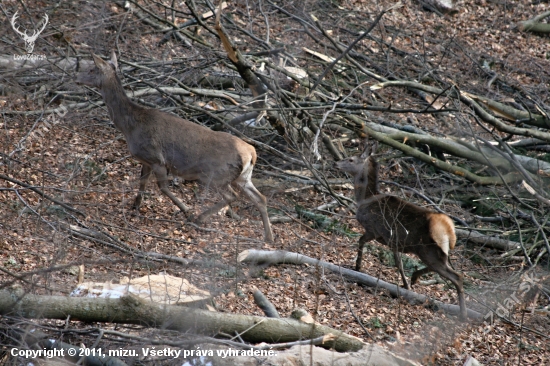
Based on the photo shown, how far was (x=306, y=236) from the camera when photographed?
828cm

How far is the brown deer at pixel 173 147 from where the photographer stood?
27.2 ft

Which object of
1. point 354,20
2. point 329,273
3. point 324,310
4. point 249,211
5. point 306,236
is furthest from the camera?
point 354,20

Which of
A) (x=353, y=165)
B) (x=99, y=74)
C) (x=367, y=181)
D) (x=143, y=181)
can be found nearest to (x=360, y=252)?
(x=367, y=181)

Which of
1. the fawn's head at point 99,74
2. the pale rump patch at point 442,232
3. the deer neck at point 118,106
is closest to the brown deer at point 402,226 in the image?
the pale rump patch at point 442,232

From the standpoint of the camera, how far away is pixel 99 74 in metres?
8.49

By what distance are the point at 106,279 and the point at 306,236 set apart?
3.03 meters

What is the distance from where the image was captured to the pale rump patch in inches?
278

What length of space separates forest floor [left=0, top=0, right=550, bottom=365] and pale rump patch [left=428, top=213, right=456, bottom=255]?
70 cm

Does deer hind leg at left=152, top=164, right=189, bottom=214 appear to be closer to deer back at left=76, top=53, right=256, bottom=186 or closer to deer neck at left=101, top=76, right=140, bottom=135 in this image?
deer back at left=76, top=53, right=256, bottom=186

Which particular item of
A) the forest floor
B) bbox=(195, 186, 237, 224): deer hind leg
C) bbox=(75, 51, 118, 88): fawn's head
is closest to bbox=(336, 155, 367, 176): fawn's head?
the forest floor

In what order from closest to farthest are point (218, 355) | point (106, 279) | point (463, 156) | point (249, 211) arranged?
point (218, 355) < point (106, 279) < point (249, 211) < point (463, 156)

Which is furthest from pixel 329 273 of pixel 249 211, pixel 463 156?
pixel 463 156

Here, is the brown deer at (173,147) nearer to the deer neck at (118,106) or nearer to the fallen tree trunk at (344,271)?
the deer neck at (118,106)

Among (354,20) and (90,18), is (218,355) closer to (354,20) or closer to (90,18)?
(90,18)
